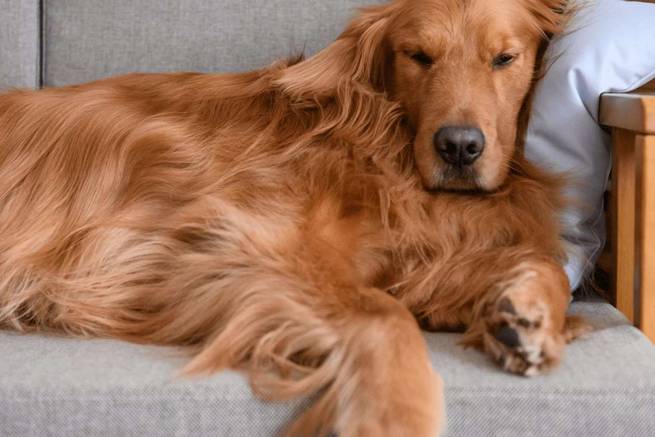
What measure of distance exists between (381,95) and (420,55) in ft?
0.40

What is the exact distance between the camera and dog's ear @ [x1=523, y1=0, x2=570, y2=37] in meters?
1.76

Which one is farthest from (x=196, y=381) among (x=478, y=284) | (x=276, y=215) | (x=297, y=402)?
(x=478, y=284)

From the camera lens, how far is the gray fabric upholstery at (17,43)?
2332 millimetres

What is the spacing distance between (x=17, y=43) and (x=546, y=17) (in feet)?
4.85

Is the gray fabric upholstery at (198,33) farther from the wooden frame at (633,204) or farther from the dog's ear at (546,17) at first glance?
the wooden frame at (633,204)

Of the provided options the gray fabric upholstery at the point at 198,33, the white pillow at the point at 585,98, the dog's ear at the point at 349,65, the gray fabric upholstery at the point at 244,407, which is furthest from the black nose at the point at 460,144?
the gray fabric upholstery at the point at 198,33

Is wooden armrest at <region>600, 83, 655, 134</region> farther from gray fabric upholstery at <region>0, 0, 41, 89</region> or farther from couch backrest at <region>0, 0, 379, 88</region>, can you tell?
gray fabric upholstery at <region>0, 0, 41, 89</region>

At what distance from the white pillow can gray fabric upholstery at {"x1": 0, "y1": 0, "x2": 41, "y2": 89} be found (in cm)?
147

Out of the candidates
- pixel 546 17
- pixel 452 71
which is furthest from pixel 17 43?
pixel 546 17

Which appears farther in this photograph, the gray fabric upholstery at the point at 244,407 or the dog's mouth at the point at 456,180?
the dog's mouth at the point at 456,180

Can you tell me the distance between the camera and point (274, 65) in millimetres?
1869

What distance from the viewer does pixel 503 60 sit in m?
1.68

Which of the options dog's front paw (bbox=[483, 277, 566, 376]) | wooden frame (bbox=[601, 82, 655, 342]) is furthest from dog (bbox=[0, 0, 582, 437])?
wooden frame (bbox=[601, 82, 655, 342])

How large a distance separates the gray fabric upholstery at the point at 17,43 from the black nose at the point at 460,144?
1.34 meters
